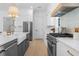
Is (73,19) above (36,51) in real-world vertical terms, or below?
above

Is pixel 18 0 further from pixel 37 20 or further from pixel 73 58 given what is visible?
pixel 37 20

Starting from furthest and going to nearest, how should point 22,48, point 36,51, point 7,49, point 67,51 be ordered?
1. point 36,51
2. point 22,48
3. point 7,49
4. point 67,51

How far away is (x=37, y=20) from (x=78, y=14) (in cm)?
747

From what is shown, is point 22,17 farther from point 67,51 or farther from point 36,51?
point 67,51

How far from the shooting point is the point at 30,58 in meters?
0.55

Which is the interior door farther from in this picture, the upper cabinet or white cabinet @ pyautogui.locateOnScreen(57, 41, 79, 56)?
white cabinet @ pyautogui.locateOnScreen(57, 41, 79, 56)

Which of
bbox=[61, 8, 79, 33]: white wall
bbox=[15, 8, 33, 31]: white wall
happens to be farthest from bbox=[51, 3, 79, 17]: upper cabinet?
bbox=[15, 8, 33, 31]: white wall

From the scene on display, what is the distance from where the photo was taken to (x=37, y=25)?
9758 millimetres

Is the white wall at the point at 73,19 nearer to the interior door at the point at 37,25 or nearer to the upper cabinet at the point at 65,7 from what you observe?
the upper cabinet at the point at 65,7

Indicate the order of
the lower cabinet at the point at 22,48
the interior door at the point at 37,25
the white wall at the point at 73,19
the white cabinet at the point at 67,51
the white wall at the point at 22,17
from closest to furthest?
the white cabinet at the point at 67,51
the white wall at the point at 73,19
the lower cabinet at the point at 22,48
the white wall at the point at 22,17
the interior door at the point at 37,25

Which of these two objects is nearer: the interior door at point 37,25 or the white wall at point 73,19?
the white wall at point 73,19

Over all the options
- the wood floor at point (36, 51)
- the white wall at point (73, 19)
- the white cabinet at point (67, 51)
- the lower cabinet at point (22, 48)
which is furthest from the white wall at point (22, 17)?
the white cabinet at point (67, 51)

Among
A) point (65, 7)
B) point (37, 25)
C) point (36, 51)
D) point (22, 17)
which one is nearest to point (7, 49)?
point (65, 7)

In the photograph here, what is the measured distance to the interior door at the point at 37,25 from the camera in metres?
9.55
